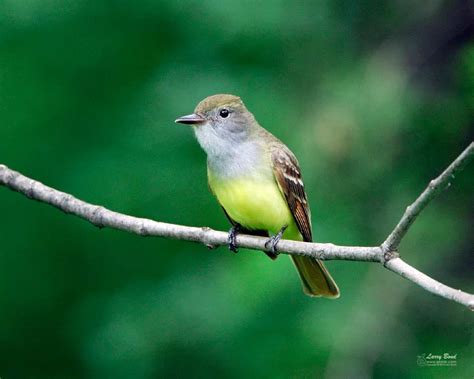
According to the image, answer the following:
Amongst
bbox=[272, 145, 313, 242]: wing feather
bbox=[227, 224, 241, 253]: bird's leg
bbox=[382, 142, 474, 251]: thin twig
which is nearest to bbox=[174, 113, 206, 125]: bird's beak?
bbox=[272, 145, 313, 242]: wing feather

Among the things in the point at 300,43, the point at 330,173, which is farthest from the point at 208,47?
the point at 330,173

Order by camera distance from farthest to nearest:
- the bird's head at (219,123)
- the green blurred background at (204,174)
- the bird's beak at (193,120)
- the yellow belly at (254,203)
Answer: the green blurred background at (204,174) < the bird's head at (219,123) < the bird's beak at (193,120) < the yellow belly at (254,203)

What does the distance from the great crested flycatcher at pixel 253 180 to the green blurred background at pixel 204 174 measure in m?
0.73

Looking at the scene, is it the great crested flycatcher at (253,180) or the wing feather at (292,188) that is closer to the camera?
the great crested flycatcher at (253,180)

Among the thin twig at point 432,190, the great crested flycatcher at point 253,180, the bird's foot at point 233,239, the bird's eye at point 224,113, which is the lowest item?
the thin twig at point 432,190

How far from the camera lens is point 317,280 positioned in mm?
5277

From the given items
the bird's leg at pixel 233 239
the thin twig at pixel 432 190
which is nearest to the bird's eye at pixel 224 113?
the bird's leg at pixel 233 239

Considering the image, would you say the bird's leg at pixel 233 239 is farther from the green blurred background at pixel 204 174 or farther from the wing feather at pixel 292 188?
the green blurred background at pixel 204 174

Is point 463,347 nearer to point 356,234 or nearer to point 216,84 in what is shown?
point 356,234

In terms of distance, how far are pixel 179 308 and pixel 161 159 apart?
108 centimetres

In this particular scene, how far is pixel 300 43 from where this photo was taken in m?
7.03

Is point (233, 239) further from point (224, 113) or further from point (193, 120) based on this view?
point (224, 113)

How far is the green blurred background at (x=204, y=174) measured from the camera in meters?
6.14

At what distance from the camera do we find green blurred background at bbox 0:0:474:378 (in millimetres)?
6137
